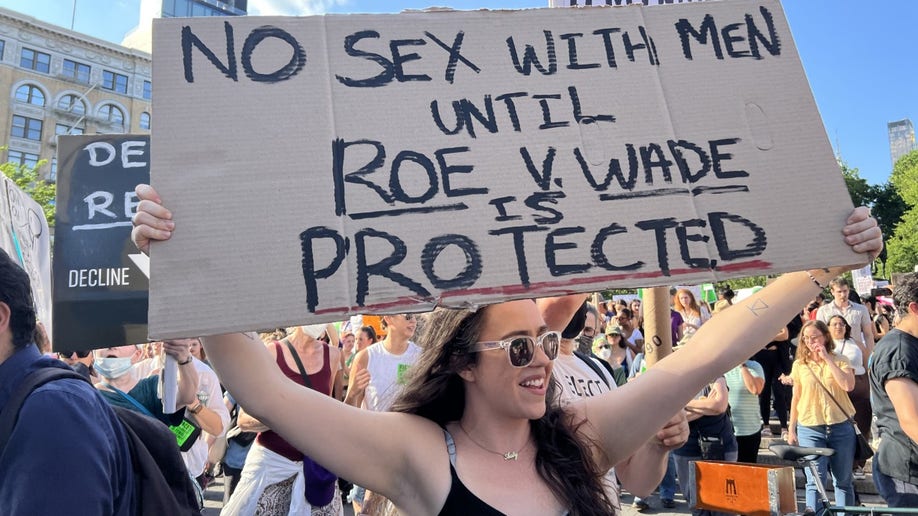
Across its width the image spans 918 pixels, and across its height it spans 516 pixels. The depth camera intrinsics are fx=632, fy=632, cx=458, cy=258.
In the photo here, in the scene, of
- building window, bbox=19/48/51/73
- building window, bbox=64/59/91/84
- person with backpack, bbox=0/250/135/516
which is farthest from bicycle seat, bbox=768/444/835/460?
building window, bbox=64/59/91/84

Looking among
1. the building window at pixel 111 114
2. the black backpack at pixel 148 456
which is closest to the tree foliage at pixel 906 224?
the black backpack at pixel 148 456

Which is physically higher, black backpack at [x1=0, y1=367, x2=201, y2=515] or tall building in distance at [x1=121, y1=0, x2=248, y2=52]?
tall building in distance at [x1=121, y1=0, x2=248, y2=52]

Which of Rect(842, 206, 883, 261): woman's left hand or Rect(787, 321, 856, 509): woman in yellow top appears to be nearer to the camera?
Rect(842, 206, 883, 261): woman's left hand

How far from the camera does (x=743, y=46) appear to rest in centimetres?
200

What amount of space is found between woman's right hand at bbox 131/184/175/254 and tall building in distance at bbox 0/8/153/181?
174 feet

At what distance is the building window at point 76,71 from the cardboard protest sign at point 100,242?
194ft

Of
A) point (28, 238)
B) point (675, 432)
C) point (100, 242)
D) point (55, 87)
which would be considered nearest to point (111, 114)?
point (55, 87)

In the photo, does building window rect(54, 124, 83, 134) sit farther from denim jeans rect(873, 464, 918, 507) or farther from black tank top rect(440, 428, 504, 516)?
black tank top rect(440, 428, 504, 516)

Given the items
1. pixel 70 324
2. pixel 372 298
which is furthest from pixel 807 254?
pixel 70 324

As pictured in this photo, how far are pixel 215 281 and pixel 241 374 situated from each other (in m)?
0.27

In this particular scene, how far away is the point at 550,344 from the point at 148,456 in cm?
121

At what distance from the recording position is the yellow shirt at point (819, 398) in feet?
19.5

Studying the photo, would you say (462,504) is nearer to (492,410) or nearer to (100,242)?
(492,410)

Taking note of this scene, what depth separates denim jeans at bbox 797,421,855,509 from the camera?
5.72 metres
